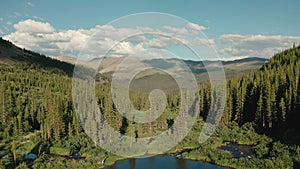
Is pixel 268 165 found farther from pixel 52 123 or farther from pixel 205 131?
pixel 52 123

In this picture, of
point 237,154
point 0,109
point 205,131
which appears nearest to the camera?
point 237,154

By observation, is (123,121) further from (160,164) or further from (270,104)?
(270,104)

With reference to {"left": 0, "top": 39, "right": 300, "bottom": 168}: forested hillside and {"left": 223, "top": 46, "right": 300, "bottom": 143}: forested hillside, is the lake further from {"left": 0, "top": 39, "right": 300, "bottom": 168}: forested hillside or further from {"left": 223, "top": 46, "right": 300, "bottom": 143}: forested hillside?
{"left": 223, "top": 46, "right": 300, "bottom": 143}: forested hillside

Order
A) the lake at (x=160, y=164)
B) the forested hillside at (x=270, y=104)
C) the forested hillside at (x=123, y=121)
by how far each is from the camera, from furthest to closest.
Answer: the forested hillside at (x=270, y=104)
the forested hillside at (x=123, y=121)
the lake at (x=160, y=164)

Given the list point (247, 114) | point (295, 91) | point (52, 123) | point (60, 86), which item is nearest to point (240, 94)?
point (247, 114)

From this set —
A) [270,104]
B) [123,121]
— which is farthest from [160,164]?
[270,104]

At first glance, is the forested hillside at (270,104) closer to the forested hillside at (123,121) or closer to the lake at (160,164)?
the forested hillside at (123,121)

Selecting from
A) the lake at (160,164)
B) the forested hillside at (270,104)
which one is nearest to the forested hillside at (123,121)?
the forested hillside at (270,104)

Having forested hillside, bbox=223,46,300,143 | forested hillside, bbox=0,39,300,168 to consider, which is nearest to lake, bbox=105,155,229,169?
forested hillside, bbox=0,39,300,168

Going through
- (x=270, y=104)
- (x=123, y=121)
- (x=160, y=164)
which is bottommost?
(x=160, y=164)
